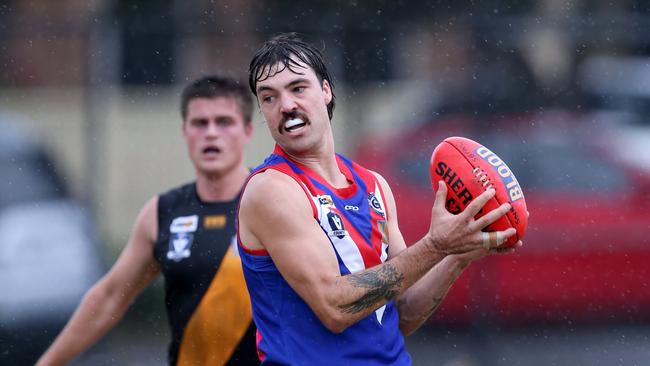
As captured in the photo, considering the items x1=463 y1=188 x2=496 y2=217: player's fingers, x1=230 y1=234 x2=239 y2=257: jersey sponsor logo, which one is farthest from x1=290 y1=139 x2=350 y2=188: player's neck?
x1=230 y1=234 x2=239 y2=257: jersey sponsor logo

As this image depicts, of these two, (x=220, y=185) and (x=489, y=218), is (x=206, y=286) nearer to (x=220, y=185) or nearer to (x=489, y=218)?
(x=220, y=185)

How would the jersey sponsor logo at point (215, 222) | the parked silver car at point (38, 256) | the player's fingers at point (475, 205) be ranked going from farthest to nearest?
the parked silver car at point (38, 256), the jersey sponsor logo at point (215, 222), the player's fingers at point (475, 205)

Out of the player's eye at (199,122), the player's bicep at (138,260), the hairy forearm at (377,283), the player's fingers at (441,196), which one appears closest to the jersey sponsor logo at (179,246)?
the player's bicep at (138,260)

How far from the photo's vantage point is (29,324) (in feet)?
22.6

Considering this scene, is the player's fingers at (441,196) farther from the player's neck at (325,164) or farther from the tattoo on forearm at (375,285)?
the player's neck at (325,164)

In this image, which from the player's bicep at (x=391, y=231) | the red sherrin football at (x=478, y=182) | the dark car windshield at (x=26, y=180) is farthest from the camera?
the dark car windshield at (x=26, y=180)

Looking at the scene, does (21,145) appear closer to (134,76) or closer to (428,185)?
(134,76)

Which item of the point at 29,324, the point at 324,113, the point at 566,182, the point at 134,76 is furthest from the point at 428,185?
the point at 324,113

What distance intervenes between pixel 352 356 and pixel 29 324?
4.29m

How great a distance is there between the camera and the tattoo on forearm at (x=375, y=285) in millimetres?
3031

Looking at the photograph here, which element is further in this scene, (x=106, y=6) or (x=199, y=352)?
(x=106, y=6)

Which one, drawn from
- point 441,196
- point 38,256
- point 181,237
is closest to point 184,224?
point 181,237

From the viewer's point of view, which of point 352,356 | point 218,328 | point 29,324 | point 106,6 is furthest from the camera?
point 106,6

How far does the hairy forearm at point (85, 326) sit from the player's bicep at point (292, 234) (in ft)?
5.08
